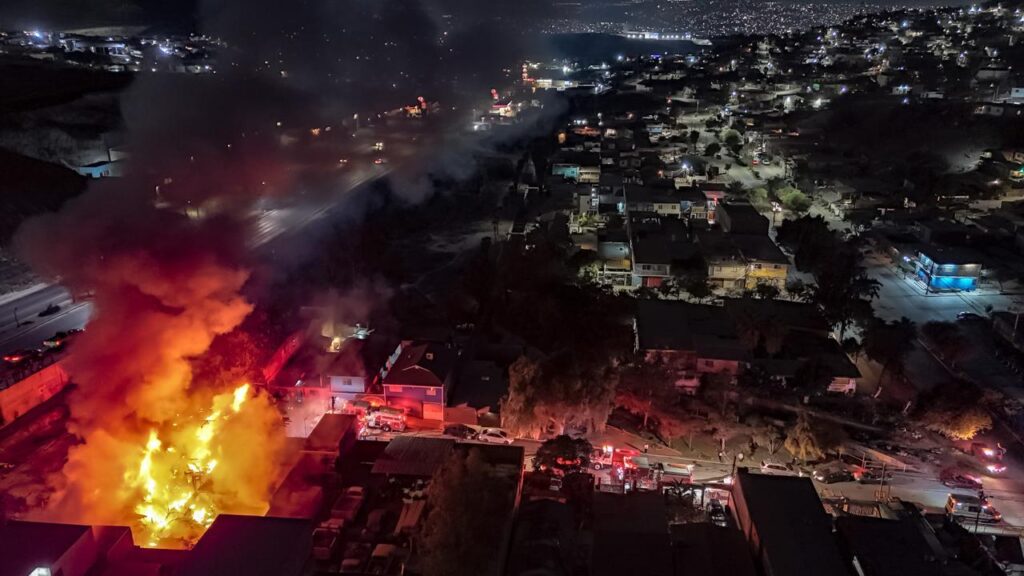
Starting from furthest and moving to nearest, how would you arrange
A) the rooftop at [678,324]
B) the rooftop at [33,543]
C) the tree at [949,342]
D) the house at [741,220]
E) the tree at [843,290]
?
the house at [741,220] < the tree at [843,290] < the tree at [949,342] < the rooftop at [678,324] < the rooftop at [33,543]

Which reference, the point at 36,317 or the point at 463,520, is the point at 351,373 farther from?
the point at 36,317

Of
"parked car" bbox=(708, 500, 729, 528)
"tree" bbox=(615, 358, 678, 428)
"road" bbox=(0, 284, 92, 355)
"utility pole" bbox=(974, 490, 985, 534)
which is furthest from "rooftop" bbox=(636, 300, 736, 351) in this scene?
"road" bbox=(0, 284, 92, 355)

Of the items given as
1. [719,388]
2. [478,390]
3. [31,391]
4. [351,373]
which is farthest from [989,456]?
[31,391]

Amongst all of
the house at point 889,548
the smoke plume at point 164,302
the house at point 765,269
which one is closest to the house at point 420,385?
the smoke plume at point 164,302

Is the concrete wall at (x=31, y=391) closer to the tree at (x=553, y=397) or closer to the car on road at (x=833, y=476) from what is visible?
the tree at (x=553, y=397)

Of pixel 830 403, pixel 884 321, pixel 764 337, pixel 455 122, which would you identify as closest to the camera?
pixel 830 403

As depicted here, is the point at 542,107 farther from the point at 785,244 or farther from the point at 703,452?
the point at 703,452

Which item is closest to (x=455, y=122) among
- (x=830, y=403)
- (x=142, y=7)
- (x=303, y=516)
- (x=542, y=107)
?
(x=542, y=107)
